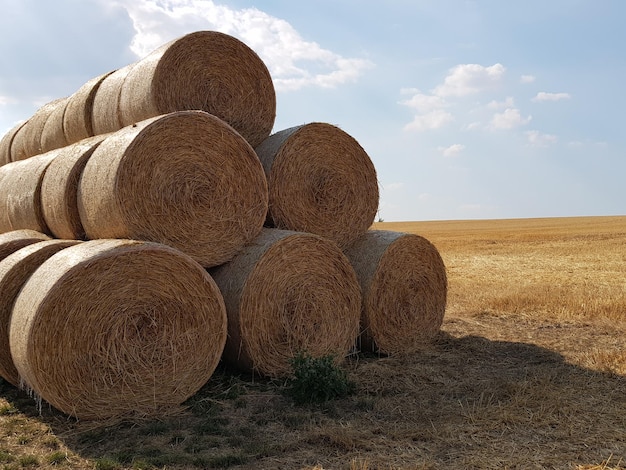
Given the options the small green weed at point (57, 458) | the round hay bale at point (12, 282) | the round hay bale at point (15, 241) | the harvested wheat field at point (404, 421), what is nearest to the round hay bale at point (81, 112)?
the round hay bale at point (15, 241)

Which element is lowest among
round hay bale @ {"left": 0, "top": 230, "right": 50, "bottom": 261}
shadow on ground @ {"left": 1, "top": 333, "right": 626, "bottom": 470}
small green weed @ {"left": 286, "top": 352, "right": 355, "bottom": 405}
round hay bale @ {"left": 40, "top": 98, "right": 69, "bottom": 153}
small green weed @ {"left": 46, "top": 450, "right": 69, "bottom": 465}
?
small green weed @ {"left": 46, "top": 450, "right": 69, "bottom": 465}

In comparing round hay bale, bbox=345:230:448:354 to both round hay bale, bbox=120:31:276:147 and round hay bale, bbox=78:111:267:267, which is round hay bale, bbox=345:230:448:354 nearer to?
round hay bale, bbox=78:111:267:267

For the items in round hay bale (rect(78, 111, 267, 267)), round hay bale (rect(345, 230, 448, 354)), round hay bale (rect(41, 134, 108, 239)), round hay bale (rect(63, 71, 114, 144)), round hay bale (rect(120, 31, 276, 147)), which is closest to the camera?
round hay bale (rect(78, 111, 267, 267))

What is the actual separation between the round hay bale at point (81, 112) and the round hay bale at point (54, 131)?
→ 184 mm

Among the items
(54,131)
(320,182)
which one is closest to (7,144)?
(54,131)

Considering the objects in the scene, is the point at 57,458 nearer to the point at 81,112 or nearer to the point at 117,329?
the point at 117,329

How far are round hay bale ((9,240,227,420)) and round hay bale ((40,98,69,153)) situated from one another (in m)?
3.66

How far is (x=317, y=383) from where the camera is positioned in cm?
521

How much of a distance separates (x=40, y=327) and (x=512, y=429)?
135 inches

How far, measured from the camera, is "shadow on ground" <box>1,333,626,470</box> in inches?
158

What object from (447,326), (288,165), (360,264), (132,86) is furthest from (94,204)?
(447,326)

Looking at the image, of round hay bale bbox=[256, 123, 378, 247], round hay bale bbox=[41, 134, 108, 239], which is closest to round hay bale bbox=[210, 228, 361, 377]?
round hay bale bbox=[256, 123, 378, 247]

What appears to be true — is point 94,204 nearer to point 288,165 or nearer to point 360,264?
point 288,165

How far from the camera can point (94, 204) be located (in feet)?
18.1
